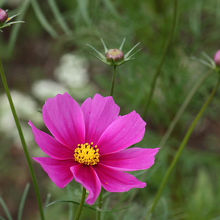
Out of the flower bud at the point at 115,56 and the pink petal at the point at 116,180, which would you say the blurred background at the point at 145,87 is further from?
the flower bud at the point at 115,56

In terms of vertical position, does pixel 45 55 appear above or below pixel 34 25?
below

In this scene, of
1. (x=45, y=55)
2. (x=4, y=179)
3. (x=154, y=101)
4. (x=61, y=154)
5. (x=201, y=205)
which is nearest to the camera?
(x=61, y=154)

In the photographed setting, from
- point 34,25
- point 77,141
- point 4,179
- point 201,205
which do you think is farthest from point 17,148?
point 77,141

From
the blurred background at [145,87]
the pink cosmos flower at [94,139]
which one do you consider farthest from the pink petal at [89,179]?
the blurred background at [145,87]

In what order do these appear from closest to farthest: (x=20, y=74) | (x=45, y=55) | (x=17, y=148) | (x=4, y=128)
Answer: (x=4, y=128), (x=17, y=148), (x=20, y=74), (x=45, y=55)

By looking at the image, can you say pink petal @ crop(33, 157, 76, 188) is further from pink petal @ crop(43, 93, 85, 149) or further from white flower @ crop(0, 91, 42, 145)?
white flower @ crop(0, 91, 42, 145)

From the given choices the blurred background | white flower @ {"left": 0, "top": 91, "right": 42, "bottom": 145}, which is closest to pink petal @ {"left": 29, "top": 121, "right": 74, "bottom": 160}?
the blurred background

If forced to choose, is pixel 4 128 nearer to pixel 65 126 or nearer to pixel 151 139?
pixel 151 139
